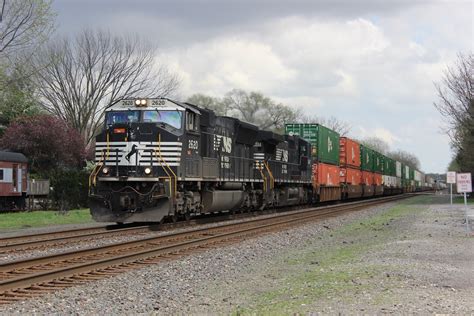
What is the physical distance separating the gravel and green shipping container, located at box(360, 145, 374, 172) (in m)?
31.6

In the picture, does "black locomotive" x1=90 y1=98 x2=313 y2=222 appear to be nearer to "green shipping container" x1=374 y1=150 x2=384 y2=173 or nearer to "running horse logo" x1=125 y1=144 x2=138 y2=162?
"running horse logo" x1=125 y1=144 x2=138 y2=162

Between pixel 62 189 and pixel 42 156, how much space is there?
26.5 feet

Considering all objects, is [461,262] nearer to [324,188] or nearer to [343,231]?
[343,231]

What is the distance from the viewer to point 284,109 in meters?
84.9

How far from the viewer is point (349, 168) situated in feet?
130

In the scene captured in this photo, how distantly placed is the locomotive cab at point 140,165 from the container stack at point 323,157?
52.1 ft

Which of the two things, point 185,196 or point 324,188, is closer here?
point 185,196

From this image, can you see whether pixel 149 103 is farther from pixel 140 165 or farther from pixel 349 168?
pixel 349 168

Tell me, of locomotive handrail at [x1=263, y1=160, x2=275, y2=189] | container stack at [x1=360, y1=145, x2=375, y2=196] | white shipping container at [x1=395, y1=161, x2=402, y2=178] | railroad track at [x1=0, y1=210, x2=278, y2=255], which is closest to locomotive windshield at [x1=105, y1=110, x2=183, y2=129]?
railroad track at [x1=0, y1=210, x2=278, y2=255]

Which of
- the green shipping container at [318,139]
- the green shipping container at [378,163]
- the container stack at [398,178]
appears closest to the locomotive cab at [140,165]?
the green shipping container at [318,139]

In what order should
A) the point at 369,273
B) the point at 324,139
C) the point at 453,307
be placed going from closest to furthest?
the point at 453,307 < the point at 369,273 < the point at 324,139

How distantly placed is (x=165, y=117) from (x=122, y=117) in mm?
1425

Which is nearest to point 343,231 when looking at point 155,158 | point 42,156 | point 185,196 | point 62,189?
point 185,196

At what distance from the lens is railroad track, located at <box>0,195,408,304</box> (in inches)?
323
